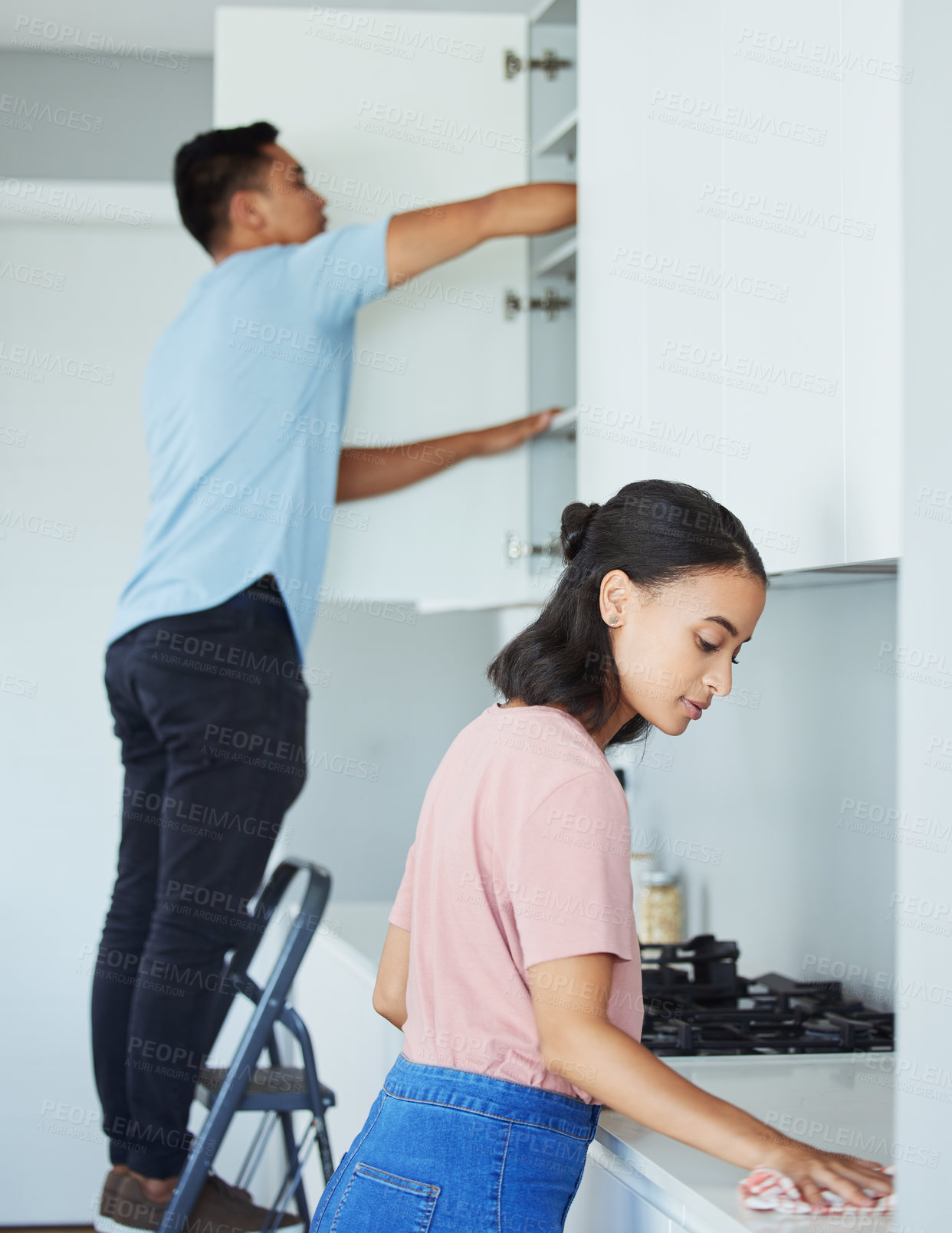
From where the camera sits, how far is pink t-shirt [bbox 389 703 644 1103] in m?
0.93

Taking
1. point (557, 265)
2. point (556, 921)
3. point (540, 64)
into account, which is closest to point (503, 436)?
point (557, 265)

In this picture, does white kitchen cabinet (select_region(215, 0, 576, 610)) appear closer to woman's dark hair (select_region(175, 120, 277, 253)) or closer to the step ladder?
woman's dark hair (select_region(175, 120, 277, 253))

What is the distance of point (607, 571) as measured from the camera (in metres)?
1.11

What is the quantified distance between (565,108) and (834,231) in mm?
962

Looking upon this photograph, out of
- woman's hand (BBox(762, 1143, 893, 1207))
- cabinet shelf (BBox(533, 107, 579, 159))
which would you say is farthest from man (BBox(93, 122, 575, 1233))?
woman's hand (BBox(762, 1143, 893, 1207))

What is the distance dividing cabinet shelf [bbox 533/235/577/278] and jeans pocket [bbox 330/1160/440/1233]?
1291 mm

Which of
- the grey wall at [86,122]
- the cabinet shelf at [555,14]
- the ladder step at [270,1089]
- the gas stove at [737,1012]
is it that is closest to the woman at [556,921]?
the gas stove at [737,1012]

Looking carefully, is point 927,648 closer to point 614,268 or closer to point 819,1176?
point 819,1176

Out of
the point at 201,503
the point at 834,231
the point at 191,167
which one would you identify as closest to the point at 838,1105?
the point at 834,231

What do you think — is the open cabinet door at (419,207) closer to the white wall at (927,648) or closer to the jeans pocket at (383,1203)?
the jeans pocket at (383,1203)

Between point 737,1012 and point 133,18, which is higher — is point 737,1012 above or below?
below

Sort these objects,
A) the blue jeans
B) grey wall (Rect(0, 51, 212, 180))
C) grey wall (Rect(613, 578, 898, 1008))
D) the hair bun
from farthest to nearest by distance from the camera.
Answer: grey wall (Rect(0, 51, 212, 180)) → grey wall (Rect(613, 578, 898, 1008)) → the hair bun → the blue jeans

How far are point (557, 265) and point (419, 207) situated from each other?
0.73 feet

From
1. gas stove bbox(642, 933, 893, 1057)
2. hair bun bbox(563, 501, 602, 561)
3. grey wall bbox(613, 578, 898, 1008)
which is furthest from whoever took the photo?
grey wall bbox(613, 578, 898, 1008)
